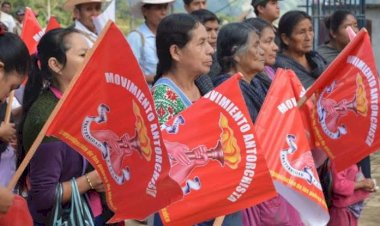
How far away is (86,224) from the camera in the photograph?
377 cm

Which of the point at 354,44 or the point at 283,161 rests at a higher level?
the point at 354,44

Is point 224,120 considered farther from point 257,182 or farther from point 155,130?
point 155,130

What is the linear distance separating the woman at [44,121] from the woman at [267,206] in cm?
102

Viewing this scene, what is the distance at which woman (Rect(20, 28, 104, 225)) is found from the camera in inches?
145

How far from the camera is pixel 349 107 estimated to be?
4.71 meters

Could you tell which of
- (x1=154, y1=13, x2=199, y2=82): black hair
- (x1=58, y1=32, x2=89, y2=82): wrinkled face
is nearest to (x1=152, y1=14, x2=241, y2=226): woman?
(x1=154, y1=13, x2=199, y2=82): black hair

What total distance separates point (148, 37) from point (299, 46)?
117 centimetres

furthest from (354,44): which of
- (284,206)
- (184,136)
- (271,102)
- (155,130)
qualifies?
(155,130)

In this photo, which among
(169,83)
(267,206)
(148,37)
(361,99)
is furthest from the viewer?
(148,37)

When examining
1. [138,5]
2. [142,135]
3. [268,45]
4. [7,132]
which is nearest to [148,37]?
[138,5]

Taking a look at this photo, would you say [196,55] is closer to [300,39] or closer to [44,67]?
[44,67]

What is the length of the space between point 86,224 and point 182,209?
41 cm

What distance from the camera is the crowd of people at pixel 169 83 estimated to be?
3695 mm

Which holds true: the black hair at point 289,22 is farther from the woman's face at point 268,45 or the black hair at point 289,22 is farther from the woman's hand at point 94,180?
the woman's hand at point 94,180
